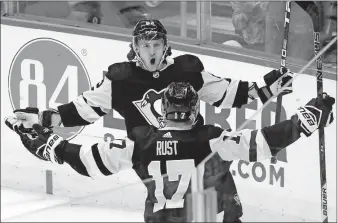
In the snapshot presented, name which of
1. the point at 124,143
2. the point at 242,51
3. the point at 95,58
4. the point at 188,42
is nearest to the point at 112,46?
the point at 95,58

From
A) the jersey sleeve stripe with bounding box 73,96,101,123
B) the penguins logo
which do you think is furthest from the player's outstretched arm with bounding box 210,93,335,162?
the jersey sleeve stripe with bounding box 73,96,101,123

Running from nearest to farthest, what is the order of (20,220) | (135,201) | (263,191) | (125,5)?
1. (20,220)
2. (135,201)
3. (263,191)
4. (125,5)

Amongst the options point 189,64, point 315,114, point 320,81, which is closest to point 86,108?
point 189,64

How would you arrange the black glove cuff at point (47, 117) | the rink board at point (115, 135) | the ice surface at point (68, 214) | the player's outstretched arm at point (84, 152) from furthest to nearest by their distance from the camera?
the black glove cuff at point (47, 117)
the player's outstretched arm at point (84, 152)
the rink board at point (115, 135)
the ice surface at point (68, 214)

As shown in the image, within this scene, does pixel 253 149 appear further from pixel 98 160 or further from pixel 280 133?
pixel 98 160

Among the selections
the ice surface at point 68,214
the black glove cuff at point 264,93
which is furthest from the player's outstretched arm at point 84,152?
the ice surface at point 68,214

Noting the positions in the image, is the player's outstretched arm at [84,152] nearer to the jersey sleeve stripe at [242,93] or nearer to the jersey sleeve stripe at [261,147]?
the jersey sleeve stripe at [261,147]

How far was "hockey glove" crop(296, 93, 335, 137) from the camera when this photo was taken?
2725mm

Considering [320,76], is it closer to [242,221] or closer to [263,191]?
[263,191]

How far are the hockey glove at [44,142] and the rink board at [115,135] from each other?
0.71ft

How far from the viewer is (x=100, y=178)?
4.05 metres

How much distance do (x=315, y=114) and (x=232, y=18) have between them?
1193mm

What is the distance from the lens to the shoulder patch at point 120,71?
11.2 feet

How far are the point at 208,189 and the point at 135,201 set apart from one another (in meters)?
0.46
